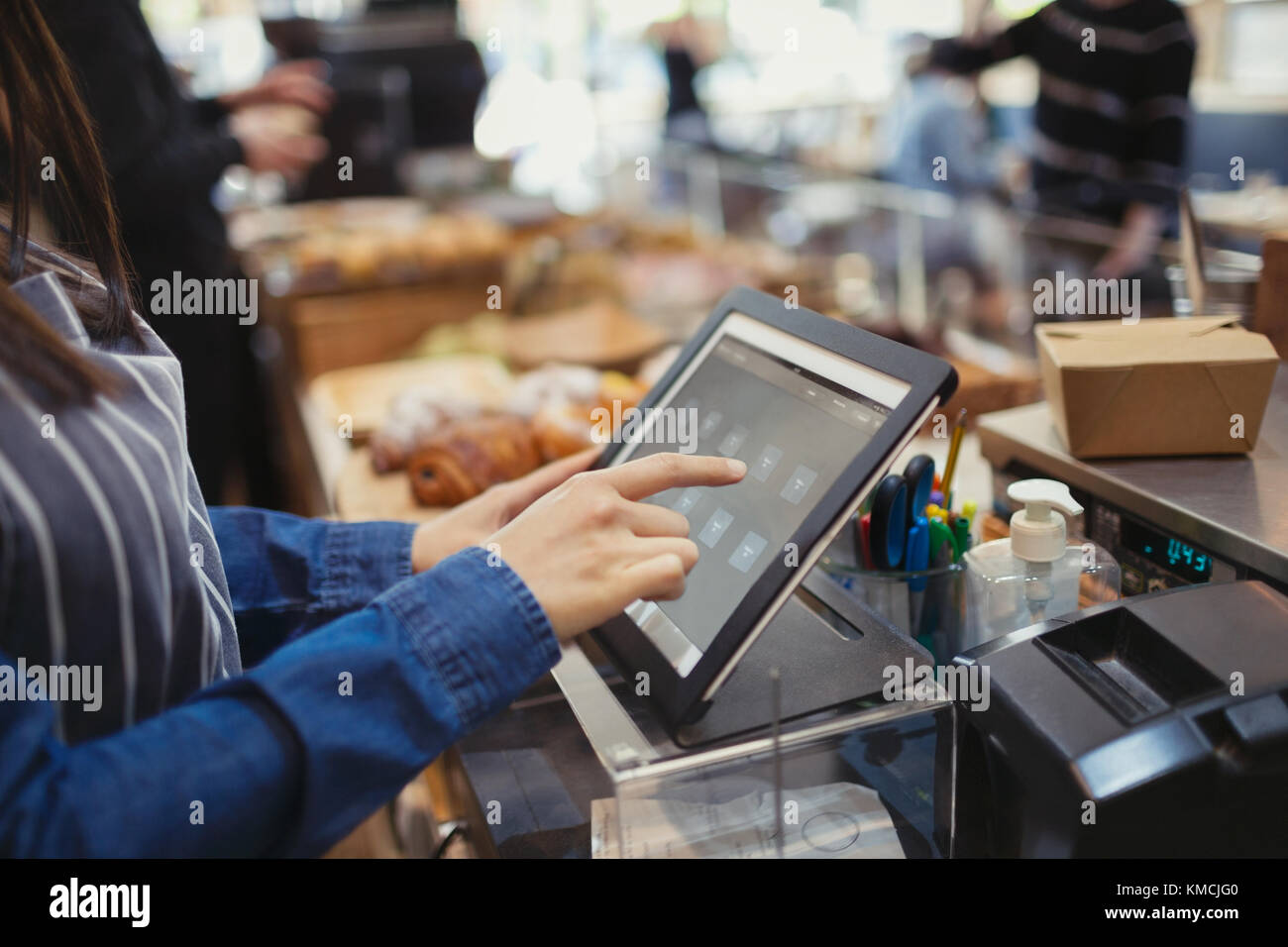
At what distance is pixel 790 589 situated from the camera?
0.71m

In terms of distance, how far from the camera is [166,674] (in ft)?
2.33

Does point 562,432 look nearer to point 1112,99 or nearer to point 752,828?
point 752,828

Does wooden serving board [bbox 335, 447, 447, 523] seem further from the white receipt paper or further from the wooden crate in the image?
the wooden crate

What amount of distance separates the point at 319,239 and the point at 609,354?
5.24ft

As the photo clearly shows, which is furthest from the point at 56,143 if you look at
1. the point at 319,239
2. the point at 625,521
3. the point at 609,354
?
the point at 319,239

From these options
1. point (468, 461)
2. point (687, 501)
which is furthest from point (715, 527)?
point (468, 461)

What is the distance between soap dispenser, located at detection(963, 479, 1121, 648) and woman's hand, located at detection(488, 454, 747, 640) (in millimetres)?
296

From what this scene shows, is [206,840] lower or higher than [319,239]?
lower

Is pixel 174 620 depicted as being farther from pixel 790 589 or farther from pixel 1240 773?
pixel 1240 773

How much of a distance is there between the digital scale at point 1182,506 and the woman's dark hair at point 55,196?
87cm

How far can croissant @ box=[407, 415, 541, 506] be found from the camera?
1.53 metres

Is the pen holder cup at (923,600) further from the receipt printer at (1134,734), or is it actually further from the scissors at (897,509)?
the receipt printer at (1134,734)

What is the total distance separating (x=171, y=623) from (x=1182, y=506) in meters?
0.83

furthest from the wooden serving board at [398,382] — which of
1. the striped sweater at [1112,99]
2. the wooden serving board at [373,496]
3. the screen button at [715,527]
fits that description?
the striped sweater at [1112,99]
